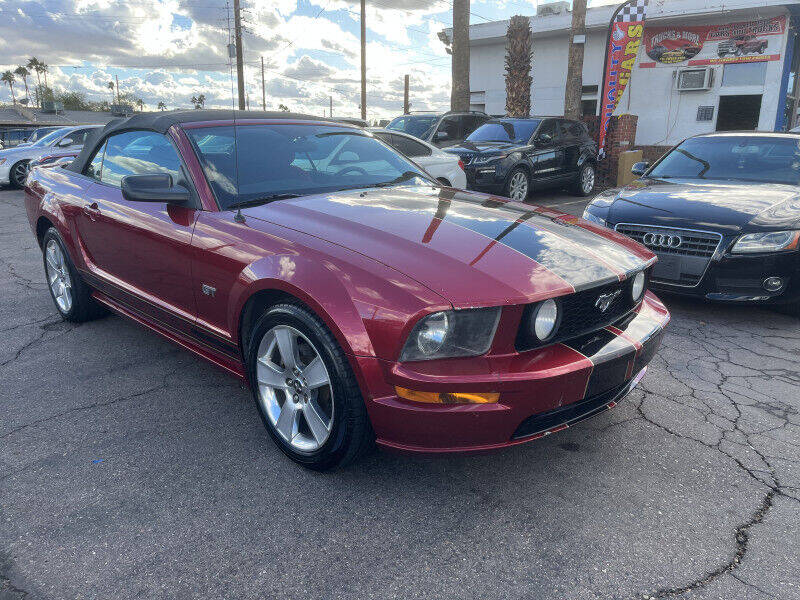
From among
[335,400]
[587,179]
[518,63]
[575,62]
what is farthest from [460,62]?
[335,400]

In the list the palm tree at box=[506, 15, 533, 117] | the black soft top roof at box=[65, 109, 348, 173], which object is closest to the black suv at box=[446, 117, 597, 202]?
the palm tree at box=[506, 15, 533, 117]

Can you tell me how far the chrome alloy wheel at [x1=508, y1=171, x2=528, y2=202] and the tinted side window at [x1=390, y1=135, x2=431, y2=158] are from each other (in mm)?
2013

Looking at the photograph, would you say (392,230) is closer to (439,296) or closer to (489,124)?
(439,296)

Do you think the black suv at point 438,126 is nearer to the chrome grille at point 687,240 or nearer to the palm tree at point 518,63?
the palm tree at point 518,63

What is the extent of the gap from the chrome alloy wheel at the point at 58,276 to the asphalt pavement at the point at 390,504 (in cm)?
100

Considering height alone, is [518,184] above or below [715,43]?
below

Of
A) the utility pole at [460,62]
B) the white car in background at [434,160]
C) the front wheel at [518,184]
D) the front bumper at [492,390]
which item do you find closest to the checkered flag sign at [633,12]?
the utility pole at [460,62]

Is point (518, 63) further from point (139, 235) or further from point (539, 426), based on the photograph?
point (539, 426)

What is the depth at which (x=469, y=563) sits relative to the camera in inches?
80.4

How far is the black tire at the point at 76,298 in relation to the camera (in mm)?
4184

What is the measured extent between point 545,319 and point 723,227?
109 inches

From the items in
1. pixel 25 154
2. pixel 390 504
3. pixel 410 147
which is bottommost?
pixel 390 504

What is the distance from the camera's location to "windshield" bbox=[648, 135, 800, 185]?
17.5 ft

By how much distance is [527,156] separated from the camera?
10.3 metres
